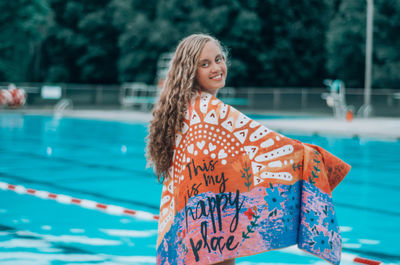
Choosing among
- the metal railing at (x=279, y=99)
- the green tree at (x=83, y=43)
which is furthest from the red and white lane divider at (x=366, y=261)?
the green tree at (x=83, y=43)

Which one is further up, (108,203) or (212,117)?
(212,117)

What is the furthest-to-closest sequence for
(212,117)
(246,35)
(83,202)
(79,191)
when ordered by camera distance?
1. (246,35)
2. (79,191)
3. (83,202)
4. (212,117)

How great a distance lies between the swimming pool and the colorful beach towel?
224 cm

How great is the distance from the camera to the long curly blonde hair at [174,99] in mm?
3615

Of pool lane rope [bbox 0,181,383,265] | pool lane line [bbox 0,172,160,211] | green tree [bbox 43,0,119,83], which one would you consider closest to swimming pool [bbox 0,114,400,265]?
pool lane line [bbox 0,172,160,211]

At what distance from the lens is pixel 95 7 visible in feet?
187

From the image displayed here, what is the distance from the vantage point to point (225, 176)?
141 inches

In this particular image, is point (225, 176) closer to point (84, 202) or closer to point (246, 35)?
point (84, 202)

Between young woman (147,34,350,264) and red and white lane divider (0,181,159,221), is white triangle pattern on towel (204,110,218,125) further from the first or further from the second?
red and white lane divider (0,181,159,221)

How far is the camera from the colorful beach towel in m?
3.55

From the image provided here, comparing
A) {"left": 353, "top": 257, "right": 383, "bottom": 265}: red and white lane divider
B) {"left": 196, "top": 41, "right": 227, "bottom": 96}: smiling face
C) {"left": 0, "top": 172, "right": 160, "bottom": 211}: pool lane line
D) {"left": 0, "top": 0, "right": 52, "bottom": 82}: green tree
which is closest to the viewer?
{"left": 196, "top": 41, "right": 227, "bottom": 96}: smiling face

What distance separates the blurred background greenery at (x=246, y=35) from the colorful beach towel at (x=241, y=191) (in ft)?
125

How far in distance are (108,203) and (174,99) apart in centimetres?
541

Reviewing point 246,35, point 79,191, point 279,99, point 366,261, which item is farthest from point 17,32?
point 366,261
